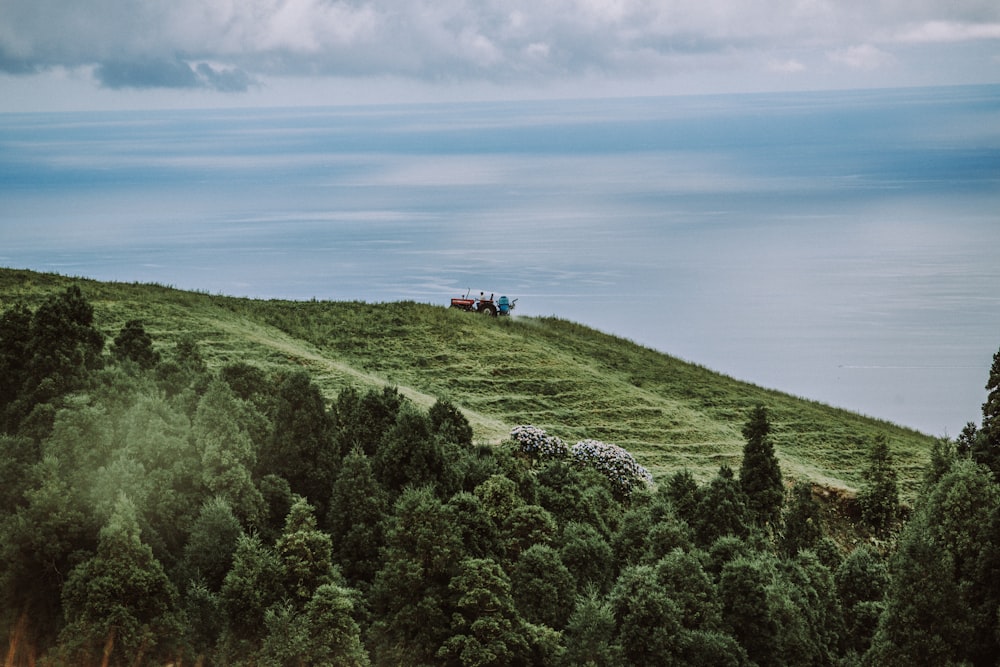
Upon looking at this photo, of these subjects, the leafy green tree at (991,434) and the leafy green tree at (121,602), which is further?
the leafy green tree at (991,434)

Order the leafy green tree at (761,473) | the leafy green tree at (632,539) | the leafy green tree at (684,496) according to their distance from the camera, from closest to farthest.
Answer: the leafy green tree at (632,539)
the leafy green tree at (684,496)
the leafy green tree at (761,473)

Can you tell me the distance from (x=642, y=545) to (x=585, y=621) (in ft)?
16.3

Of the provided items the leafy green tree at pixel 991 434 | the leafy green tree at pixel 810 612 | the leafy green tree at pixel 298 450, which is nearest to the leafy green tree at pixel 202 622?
the leafy green tree at pixel 298 450

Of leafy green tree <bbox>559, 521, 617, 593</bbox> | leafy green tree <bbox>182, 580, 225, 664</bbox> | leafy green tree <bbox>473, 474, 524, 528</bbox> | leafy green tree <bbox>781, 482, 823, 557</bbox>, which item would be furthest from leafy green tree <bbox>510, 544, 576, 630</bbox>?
leafy green tree <bbox>781, 482, 823, 557</bbox>

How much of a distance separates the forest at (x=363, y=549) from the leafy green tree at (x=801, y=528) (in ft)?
4.86

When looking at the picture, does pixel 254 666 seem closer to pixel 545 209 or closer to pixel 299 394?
pixel 299 394

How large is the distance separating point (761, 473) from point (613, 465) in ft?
14.5

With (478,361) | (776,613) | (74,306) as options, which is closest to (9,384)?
(74,306)

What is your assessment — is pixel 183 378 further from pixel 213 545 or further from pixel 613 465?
pixel 613 465

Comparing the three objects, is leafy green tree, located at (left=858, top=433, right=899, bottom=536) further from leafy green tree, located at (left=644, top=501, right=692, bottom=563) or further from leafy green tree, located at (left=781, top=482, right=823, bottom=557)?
leafy green tree, located at (left=644, top=501, right=692, bottom=563)

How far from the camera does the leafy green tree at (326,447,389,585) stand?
17609 mm

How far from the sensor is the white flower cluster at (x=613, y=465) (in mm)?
26922

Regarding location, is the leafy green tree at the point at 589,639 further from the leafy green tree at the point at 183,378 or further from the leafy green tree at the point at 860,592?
the leafy green tree at the point at 183,378

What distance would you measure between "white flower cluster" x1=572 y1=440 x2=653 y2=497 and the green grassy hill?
165 inches
